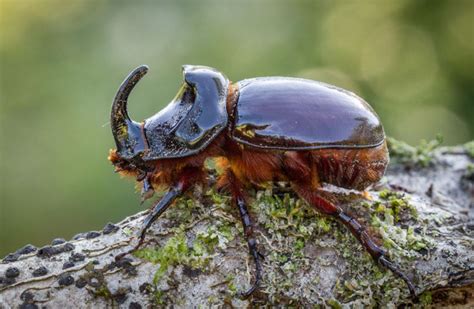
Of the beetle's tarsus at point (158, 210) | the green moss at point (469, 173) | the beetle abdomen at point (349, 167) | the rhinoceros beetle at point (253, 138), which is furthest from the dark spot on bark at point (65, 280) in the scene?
the green moss at point (469, 173)

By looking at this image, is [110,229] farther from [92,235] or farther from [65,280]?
[65,280]

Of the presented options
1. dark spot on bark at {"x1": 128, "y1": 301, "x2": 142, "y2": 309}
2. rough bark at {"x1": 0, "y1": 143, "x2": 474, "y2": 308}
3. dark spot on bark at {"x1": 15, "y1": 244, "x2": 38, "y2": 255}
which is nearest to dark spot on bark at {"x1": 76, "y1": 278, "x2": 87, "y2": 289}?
rough bark at {"x1": 0, "y1": 143, "x2": 474, "y2": 308}

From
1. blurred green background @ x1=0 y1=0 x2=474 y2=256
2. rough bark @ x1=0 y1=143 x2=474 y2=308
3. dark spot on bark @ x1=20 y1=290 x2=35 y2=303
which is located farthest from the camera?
blurred green background @ x1=0 y1=0 x2=474 y2=256

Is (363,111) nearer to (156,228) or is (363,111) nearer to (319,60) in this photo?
(156,228)

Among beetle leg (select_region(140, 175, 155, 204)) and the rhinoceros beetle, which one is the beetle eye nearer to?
the rhinoceros beetle

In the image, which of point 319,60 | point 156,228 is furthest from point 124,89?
point 319,60

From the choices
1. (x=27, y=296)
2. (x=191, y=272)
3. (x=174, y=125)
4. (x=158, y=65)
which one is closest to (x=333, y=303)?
(x=191, y=272)
